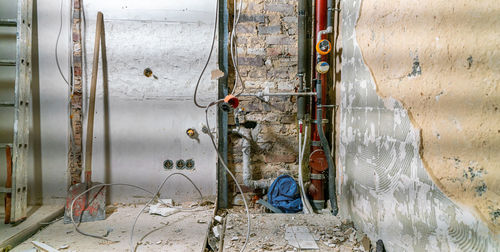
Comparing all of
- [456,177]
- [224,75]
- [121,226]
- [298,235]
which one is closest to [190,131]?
[224,75]

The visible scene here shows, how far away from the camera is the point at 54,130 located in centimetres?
193

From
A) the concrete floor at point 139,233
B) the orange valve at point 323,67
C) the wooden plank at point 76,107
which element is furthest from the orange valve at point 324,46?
the wooden plank at point 76,107

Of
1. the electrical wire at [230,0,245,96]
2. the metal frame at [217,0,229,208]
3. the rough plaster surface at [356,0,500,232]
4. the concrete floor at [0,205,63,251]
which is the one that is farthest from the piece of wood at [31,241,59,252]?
the rough plaster surface at [356,0,500,232]

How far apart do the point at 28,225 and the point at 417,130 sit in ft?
7.50

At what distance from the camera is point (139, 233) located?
1571mm

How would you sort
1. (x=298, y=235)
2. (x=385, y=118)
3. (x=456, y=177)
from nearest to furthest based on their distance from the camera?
(x=456, y=177) → (x=385, y=118) → (x=298, y=235)

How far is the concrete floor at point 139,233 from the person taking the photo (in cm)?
143

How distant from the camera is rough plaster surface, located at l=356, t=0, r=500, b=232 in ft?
2.32

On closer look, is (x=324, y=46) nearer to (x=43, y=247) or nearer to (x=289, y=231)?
(x=289, y=231)

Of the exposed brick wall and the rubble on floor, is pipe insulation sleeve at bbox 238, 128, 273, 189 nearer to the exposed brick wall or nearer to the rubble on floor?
the exposed brick wall

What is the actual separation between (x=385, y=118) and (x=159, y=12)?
177 cm

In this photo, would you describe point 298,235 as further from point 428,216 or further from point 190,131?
point 190,131

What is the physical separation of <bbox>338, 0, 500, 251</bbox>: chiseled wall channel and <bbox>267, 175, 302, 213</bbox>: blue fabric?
410 millimetres

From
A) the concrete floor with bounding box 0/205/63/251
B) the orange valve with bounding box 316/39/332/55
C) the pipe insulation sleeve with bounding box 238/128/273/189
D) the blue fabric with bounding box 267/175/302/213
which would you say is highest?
the orange valve with bounding box 316/39/332/55
